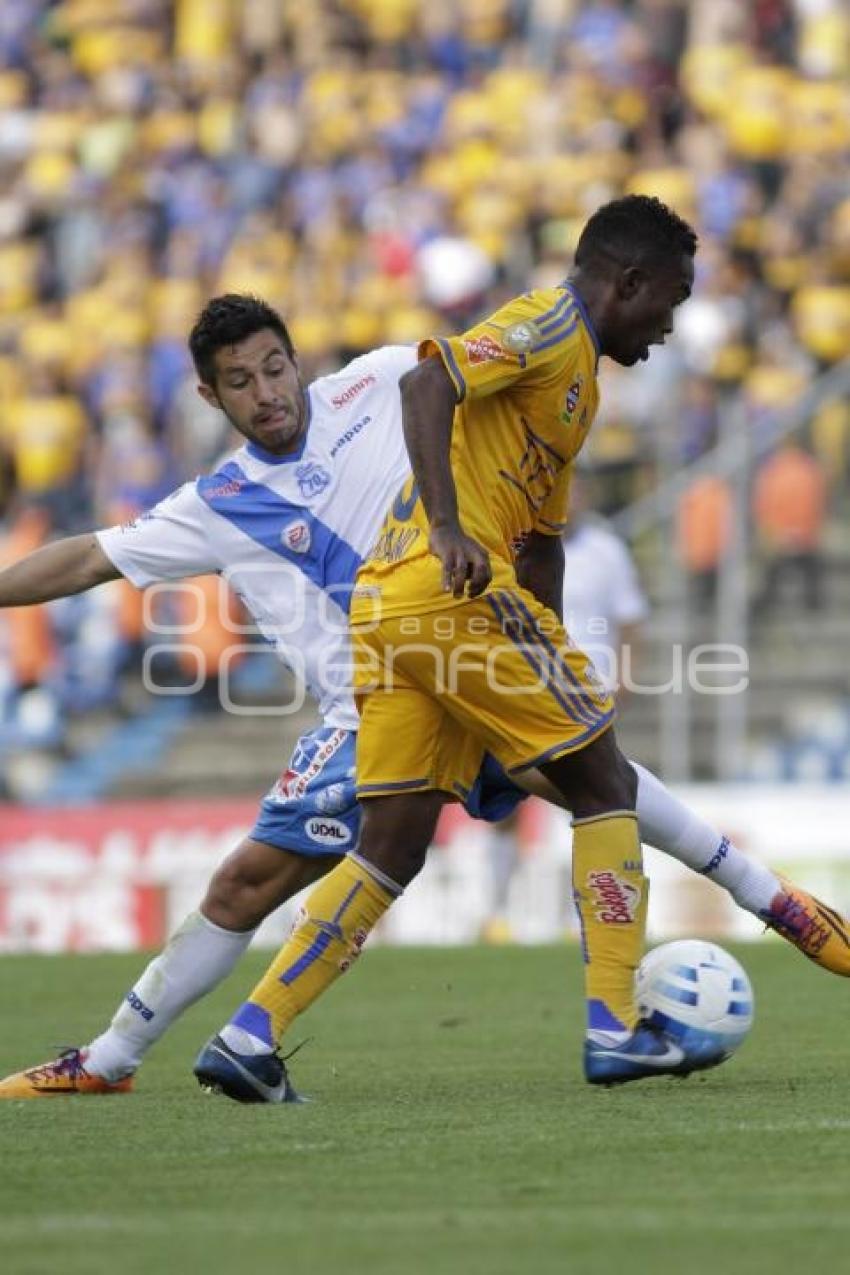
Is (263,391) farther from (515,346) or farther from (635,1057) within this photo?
(635,1057)

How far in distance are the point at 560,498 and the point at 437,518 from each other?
2.36 ft

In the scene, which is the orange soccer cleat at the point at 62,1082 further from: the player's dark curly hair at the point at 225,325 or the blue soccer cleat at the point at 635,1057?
the player's dark curly hair at the point at 225,325

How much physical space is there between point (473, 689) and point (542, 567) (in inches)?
24.4

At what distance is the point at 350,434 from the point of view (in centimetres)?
725

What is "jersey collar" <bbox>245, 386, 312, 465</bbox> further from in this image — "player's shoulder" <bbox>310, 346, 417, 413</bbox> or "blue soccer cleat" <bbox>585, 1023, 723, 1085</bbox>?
"blue soccer cleat" <bbox>585, 1023, 723, 1085</bbox>

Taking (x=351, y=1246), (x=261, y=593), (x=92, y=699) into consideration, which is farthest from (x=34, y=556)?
(x=92, y=699)

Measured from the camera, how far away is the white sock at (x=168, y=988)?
718 centimetres

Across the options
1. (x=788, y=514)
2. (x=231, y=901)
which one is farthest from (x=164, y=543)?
(x=788, y=514)

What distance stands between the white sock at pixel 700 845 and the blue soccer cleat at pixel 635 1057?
0.79 m

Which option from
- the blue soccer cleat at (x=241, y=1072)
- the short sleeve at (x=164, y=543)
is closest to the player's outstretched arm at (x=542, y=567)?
the short sleeve at (x=164, y=543)

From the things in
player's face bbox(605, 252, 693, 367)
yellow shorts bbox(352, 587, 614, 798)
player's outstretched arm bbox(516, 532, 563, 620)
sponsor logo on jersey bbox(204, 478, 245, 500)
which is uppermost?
player's face bbox(605, 252, 693, 367)

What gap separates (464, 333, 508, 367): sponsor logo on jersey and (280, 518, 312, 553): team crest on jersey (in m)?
0.97

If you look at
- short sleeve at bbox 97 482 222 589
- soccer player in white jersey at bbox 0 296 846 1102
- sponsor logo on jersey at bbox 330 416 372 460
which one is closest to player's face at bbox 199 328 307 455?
soccer player in white jersey at bbox 0 296 846 1102

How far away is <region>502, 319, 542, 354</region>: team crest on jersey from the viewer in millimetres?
6387
